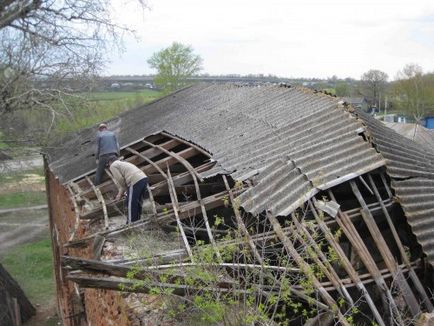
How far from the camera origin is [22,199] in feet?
105

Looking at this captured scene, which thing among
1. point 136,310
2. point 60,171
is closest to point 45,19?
point 60,171

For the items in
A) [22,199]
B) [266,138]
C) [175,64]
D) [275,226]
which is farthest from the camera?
[175,64]

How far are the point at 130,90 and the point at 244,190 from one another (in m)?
46.6

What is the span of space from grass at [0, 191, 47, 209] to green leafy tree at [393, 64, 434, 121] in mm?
34474

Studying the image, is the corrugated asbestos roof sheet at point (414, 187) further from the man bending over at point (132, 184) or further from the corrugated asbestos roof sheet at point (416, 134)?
the corrugated asbestos roof sheet at point (416, 134)

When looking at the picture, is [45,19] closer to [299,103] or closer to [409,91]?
[299,103]

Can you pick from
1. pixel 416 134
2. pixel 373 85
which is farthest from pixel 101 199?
pixel 373 85

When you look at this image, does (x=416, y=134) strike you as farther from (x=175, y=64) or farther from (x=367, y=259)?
(x=175, y=64)

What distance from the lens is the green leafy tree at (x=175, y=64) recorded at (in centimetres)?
4738

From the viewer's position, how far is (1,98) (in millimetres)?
15016

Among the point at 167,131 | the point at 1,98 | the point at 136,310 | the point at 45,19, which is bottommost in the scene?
the point at 136,310

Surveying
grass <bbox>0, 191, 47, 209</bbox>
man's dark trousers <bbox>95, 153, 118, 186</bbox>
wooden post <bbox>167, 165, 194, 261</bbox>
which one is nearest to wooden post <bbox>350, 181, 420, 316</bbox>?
wooden post <bbox>167, 165, 194, 261</bbox>

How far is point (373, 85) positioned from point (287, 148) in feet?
182

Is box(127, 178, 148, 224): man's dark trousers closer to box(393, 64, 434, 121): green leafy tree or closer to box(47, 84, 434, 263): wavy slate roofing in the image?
box(47, 84, 434, 263): wavy slate roofing
